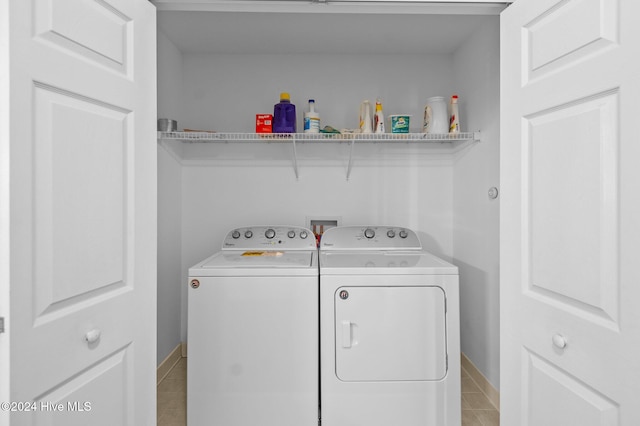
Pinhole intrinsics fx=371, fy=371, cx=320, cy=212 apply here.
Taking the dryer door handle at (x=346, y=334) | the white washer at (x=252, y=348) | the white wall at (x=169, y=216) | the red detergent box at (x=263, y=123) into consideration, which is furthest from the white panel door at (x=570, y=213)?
the white wall at (x=169, y=216)

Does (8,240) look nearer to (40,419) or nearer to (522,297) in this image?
(40,419)

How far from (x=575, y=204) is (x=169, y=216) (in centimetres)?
234

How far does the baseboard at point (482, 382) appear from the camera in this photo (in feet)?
7.12

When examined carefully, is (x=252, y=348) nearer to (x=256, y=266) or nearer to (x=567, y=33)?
Answer: (x=256, y=266)

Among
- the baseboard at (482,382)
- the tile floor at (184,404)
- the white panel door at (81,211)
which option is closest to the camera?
the white panel door at (81,211)

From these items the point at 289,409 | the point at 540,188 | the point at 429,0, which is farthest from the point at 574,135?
the point at 289,409

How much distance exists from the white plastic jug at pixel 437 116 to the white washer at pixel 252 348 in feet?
4.59

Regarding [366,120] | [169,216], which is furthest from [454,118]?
[169,216]

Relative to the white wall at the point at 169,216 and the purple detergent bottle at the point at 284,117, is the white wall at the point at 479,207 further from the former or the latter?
the white wall at the point at 169,216

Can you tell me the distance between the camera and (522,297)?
1.22 meters

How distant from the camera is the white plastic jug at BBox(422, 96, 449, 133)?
2525 millimetres

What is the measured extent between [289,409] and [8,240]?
4.88 feet

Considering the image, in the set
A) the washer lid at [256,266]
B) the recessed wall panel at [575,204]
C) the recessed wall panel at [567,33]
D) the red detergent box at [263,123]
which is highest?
the red detergent box at [263,123]

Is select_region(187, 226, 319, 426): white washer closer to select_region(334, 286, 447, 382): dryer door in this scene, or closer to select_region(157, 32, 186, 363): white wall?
select_region(334, 286, 447, 382): dryer door
